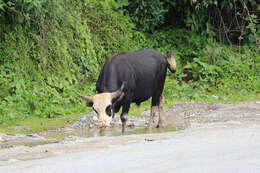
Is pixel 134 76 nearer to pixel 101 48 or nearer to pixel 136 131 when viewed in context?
pixel 136 131

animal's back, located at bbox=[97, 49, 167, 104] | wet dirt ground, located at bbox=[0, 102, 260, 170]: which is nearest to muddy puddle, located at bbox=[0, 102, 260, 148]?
wet dirt ground, located at bbox=[0, 102, 260, 170]

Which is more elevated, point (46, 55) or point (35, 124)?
point (46, 55)

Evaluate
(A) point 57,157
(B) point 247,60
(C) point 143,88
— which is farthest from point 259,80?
(A) point 57,157

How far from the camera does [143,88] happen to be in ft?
31.6

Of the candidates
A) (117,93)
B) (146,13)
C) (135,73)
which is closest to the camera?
(117,93)

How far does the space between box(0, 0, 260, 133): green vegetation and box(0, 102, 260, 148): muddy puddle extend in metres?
0.42

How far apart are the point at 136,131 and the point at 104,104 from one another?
130 cm

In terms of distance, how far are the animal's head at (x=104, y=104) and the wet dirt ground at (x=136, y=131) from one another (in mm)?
314

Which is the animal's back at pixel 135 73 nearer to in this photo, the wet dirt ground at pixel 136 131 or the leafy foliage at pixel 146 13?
the wet dirt ground at pixel 136 131

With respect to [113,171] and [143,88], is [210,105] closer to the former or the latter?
[143,88]

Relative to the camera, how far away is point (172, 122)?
10367 millimetres

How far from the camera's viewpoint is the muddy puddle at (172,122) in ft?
26.6

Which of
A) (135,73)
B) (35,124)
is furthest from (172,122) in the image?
(35,124)

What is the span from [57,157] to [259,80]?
33.8 ft
